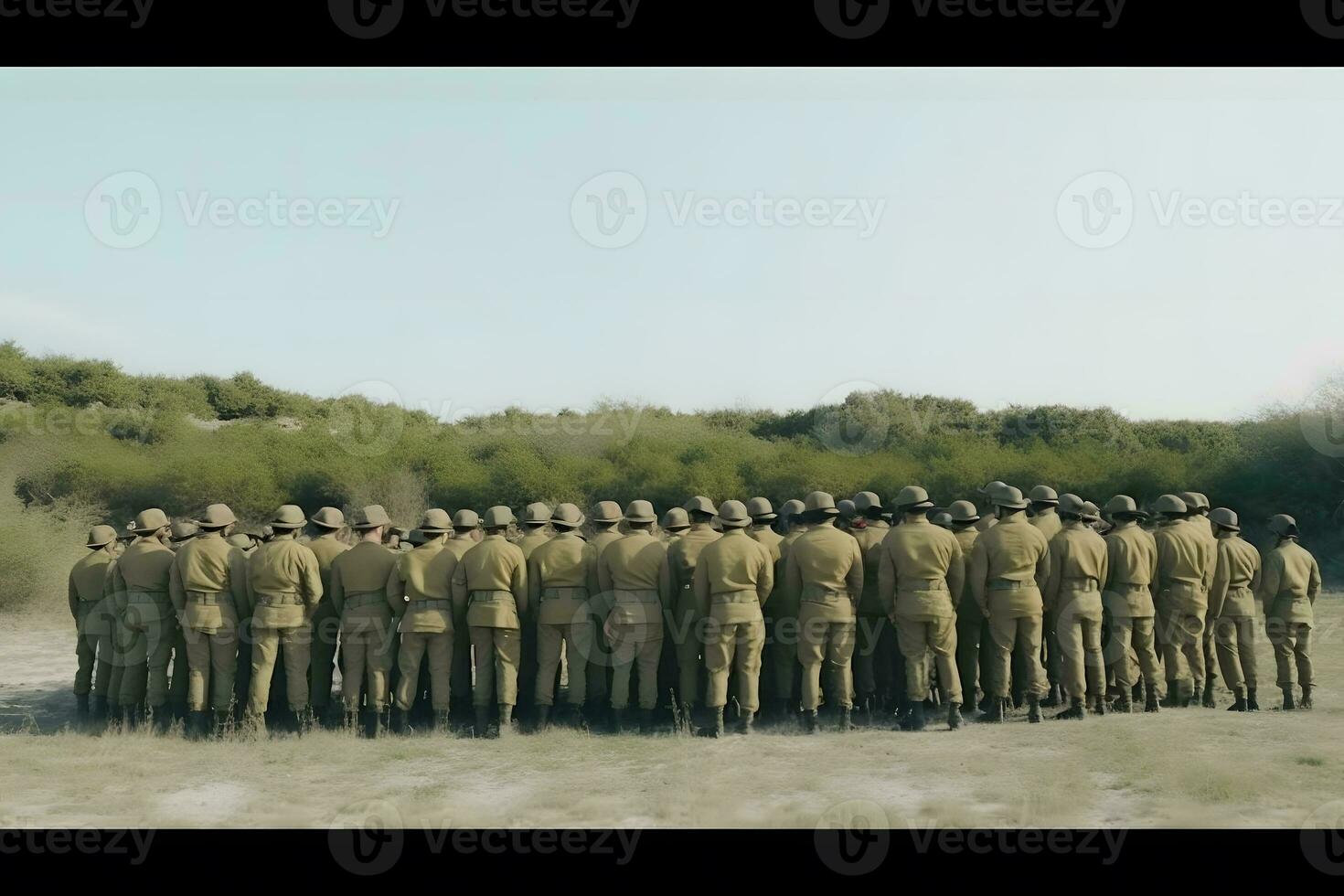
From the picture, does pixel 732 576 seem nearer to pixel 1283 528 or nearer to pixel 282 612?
pixel 282 612

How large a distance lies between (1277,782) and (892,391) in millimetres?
25084

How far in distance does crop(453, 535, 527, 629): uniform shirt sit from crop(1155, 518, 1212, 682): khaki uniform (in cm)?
571

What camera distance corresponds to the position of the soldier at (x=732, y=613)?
28.6 feet

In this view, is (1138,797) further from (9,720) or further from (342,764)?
(9,720)

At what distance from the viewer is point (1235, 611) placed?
9.67 m

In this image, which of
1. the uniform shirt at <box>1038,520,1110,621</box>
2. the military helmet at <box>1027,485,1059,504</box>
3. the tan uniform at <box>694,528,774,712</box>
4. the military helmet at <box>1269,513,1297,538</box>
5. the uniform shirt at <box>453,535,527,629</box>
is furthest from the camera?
the military helmet at <box>1269,513,1297,538</box>

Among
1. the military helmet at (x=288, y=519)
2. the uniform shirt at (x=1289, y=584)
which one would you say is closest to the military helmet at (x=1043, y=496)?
the uniform shirt at (x=1289, y=584)

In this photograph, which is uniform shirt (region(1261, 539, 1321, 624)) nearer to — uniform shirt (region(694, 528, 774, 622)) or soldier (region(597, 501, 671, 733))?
uniform shirt (region(694, 528, 774, 622))

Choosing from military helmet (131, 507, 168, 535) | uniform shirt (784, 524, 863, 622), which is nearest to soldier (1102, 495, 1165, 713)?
uniform shirt (784, 524, 863, 622)

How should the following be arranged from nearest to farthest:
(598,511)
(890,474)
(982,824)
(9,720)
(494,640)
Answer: (982,824) → (494,640) → (598,511) → (9,720) → (890,474)

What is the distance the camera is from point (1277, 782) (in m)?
7.51

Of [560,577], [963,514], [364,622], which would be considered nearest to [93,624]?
[364,622]

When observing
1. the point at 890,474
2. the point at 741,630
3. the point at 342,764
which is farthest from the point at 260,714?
the point at 890,474

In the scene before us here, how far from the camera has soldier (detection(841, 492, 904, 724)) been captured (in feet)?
30.7
